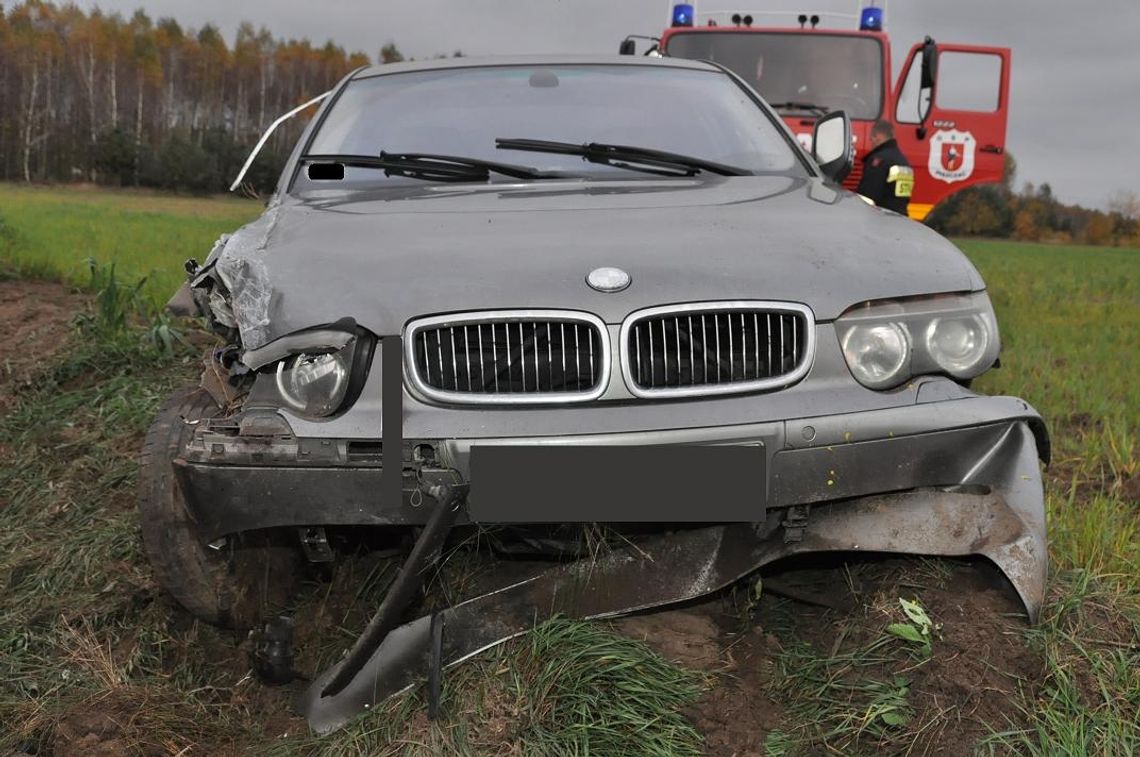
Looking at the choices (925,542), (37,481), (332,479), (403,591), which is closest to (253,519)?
(332,479)

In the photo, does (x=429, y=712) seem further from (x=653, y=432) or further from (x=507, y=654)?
(x=653, y=432)

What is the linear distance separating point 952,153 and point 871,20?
155cm

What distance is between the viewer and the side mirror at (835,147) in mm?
3797

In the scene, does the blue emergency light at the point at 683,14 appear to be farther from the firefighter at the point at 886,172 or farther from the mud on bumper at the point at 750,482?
the mud on bumper at the point at 750,482

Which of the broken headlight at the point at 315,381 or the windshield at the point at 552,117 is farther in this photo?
the windshield at the point at 552,117

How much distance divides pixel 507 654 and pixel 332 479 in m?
0.59

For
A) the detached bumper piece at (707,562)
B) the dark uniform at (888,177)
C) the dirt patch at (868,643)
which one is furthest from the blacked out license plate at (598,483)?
the dark uniform at (888,177)

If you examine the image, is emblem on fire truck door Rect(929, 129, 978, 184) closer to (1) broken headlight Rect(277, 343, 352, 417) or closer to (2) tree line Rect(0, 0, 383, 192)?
(1) broken headlight Rect(277, 343, 352, 417)

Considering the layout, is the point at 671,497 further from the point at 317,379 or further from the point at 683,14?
the point at 683,14

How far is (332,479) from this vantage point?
2.13 meters

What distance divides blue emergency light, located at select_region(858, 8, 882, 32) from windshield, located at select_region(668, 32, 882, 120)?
262mm

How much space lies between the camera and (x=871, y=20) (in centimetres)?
1018

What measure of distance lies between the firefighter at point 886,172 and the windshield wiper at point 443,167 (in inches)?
224

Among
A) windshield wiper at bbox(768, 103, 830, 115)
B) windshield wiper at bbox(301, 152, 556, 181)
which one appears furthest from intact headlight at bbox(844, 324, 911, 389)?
windshield wiper at bbox(768, 103, 830, 115)
